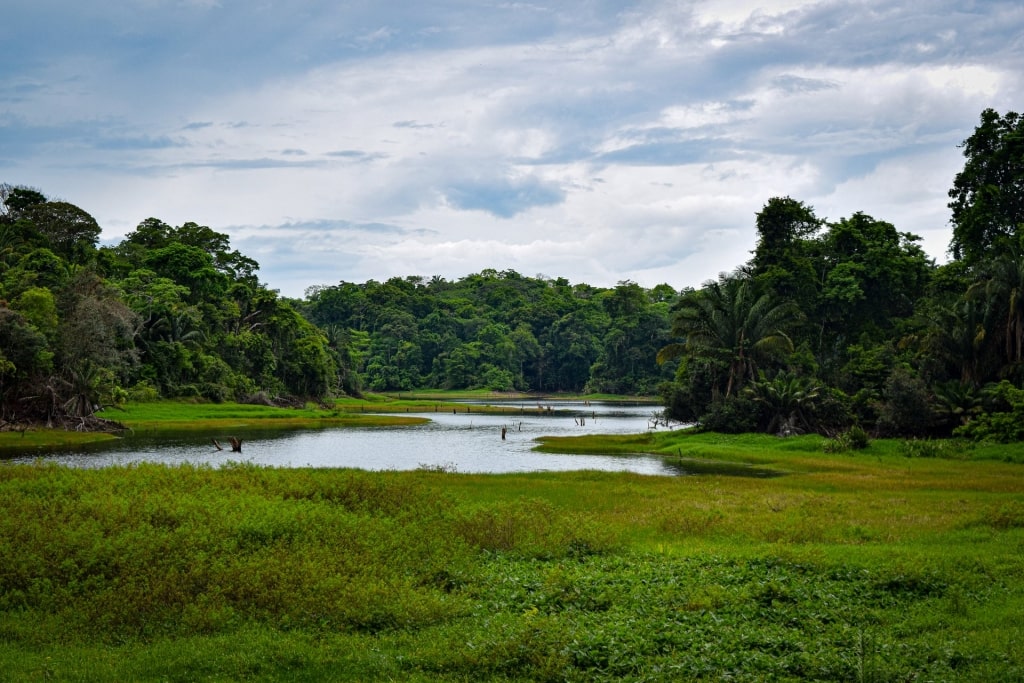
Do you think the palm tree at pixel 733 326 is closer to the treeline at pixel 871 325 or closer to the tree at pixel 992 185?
the treeline at pixel 871 325

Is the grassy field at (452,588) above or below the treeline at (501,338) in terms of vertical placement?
below

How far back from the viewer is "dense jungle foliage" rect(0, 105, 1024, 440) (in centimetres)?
4634

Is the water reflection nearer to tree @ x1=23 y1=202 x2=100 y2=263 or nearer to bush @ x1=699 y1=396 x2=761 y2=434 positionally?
bush @ x1=699 y1=396 x2=761 y2=434

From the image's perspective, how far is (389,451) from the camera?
2024 inches

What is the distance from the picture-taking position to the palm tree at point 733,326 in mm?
57188

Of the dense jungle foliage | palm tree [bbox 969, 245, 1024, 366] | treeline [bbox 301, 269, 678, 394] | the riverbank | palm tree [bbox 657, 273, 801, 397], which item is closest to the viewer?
palm tree [bbox 969, 245, 1024, 366]

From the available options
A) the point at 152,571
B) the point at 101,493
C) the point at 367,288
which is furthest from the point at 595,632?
the point at 367,288

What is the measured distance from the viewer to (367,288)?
182500mm

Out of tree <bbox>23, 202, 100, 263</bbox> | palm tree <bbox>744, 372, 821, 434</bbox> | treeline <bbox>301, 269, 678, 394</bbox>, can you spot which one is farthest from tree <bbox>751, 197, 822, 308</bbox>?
treeline <bbox>301, 269, 678, 394</bbox>

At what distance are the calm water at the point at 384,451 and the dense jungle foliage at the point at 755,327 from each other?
31.8ft

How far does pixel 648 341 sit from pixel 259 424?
86.7m

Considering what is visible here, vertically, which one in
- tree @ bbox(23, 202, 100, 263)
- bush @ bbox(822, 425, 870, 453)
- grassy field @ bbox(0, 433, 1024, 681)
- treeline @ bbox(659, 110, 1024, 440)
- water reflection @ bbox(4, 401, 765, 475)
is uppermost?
tree @ bbox(23, 202, 100, 263)

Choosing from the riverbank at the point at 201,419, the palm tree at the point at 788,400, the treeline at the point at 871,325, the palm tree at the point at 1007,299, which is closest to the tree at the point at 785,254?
the treeline at the point at 871,325

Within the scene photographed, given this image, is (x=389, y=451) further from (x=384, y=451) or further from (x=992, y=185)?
(x=992, y=185)
